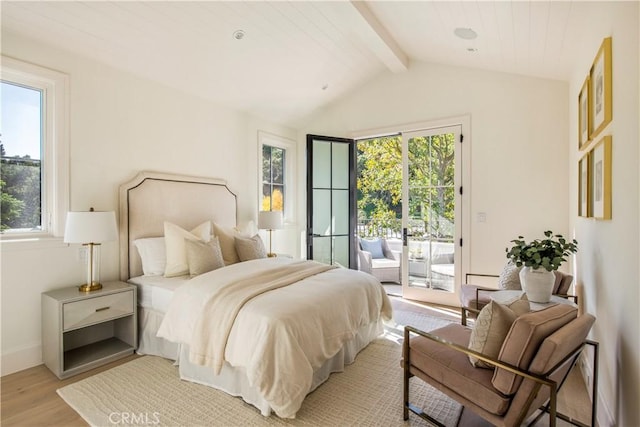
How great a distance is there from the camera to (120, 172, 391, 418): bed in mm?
1999

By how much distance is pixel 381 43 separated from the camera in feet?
12.2

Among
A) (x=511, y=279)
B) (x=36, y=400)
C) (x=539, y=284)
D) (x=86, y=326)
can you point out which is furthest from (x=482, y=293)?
(x=36, y=400)

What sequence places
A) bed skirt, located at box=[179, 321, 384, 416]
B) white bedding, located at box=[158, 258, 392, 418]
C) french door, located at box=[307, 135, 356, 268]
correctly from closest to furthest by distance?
white bedding, located at box=[158, 258, 392, 418] < bed skirt, located at box=[179, 321, 384, 416] < french door, located at box=[307, 135, 356, 268]

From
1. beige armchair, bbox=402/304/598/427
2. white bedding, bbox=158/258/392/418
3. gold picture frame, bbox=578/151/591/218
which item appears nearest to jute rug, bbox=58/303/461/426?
white bedding, bbox=158/258/392/418

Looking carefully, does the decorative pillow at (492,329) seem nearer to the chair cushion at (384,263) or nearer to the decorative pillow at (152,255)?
the decorative pillow at (152,255)

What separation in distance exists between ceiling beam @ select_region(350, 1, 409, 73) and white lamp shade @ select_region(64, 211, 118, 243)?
9.60 feet

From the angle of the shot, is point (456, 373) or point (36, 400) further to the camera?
point (36, 400)

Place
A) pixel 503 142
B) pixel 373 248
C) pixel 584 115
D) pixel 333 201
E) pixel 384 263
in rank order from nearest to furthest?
pixel 584 115, pixel 503 142, pixel 333 201, pixel 384 263, pixel 373 248

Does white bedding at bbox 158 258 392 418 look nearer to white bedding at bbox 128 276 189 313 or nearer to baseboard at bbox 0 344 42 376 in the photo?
white bedding at bbox 128 276 189 313

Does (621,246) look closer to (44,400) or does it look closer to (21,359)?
(44,400)

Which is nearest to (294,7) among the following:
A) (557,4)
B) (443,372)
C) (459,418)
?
(557,4)

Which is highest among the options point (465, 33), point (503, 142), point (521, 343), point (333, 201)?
point (465, 33)

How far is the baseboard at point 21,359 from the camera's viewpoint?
→ 8.29ft

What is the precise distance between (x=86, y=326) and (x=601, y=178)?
3.86 metres
